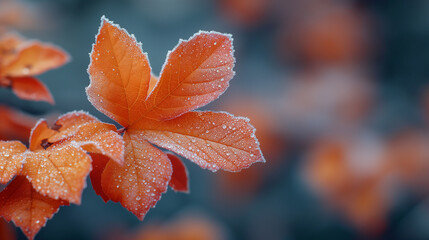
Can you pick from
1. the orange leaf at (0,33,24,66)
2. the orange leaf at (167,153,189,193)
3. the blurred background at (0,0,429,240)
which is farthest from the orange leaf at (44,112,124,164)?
the blurred background at (0,0,429,240)

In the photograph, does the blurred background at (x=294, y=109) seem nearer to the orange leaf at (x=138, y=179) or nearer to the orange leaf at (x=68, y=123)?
the orange leaf at (x=68, y=123)

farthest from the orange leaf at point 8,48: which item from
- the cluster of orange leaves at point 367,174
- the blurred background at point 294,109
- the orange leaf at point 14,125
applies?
the cluster of orange leaves at point 367,174

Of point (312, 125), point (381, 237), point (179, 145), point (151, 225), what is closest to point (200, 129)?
point (179, 145)

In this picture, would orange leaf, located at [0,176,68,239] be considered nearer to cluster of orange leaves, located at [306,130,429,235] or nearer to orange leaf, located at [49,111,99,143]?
orange leaf, located at [49,111,99,143]

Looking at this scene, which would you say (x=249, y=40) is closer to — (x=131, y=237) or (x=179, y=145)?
(x=131, y=237)

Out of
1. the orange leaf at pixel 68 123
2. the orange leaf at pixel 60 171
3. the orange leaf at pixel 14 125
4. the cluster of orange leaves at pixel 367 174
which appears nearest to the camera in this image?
the orange leaf at pixel 60 171

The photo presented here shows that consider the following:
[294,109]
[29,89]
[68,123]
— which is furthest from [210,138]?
[294,109]
